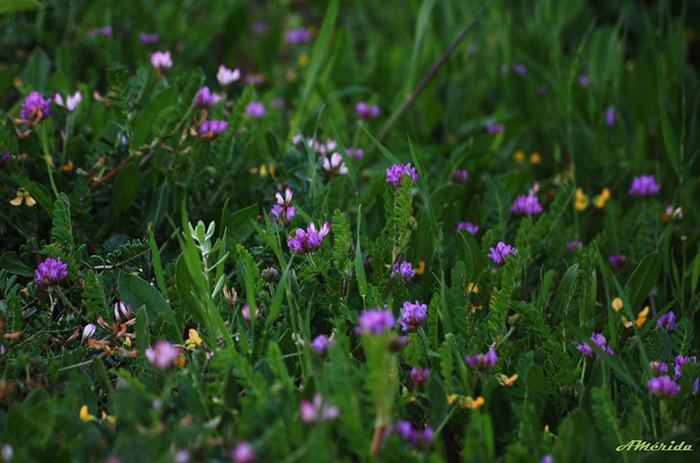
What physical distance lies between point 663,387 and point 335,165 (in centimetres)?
98

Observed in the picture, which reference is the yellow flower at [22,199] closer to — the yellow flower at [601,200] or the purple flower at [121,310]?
the purple flower at [121,310]

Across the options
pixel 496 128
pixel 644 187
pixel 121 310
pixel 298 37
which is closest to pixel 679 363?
pixel 644 187

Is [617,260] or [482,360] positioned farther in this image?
[617,260]

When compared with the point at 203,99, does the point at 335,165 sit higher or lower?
lower

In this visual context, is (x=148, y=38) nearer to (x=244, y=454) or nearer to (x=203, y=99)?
(x=203, y=99)

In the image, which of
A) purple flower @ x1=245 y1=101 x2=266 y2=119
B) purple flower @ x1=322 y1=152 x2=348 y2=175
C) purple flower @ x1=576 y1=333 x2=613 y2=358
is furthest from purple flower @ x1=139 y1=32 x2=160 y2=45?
purple flower @ x1=576 y1=333 x2=613 y2=358

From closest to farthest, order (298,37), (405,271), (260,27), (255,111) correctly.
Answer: (405,271) < (255,111) < (298,37) < (260,27)

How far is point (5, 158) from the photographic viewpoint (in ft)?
6.07

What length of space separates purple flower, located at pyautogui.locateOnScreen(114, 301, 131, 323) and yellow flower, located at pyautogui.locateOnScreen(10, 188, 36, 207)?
359 mm

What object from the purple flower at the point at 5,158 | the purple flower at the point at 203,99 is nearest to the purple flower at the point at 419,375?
the purple flower at the point at 203,99

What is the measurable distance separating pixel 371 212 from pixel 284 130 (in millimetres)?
620

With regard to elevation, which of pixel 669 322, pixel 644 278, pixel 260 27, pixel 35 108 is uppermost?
pixel 260 27

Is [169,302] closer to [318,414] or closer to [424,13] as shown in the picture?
[318,414]

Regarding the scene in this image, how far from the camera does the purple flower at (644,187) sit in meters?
2.38
